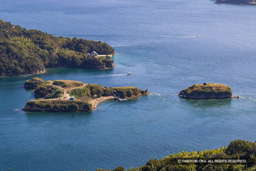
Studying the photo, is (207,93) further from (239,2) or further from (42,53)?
(239,2)

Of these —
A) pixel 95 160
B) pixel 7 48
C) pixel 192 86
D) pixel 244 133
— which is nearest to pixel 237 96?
pixel 192 86

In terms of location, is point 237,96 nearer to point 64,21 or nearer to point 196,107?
point 196,107

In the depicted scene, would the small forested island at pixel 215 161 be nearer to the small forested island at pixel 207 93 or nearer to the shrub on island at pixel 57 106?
the shrub on island at pixel 57 106

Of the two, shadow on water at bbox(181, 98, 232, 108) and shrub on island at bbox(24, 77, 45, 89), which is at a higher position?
shrub on island at bbox(24, 77, 45, 89)

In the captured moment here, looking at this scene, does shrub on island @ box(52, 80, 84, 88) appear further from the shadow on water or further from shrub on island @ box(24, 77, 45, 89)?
the shadow on water

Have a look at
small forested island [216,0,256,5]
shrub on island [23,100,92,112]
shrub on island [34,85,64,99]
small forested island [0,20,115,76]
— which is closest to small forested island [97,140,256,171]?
shrub on island [23,100,92,112]

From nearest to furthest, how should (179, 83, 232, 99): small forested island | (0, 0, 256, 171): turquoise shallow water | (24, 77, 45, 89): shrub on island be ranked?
(0, 0, 256, 171): turquoise shallow water < (179, 83, 232, 99): small forested island < (24, 77, 45, 89): shrub on island
